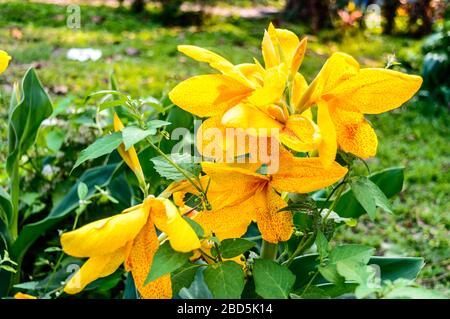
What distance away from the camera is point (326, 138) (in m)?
0.76

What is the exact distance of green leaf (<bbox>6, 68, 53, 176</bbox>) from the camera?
156 cm

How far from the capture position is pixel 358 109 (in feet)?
2.71

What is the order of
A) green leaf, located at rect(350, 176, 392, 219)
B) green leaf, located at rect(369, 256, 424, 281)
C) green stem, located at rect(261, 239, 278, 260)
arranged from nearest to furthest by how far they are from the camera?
1. green leaf, located at rect(350, 176, 392, 219)
2. green stem, located at rect(261, 239, 278, 260)
3. green leaf, located at rect(369, 256, 424, 281)

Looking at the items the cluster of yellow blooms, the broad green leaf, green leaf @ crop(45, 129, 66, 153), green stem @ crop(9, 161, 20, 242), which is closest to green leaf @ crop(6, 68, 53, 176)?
green stem @ crop(9, 161, 20, 242)

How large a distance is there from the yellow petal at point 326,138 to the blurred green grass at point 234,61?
46.0 inches

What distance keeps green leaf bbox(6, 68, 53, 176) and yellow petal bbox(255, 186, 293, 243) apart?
891mm

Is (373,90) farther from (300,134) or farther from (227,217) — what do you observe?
(227,217)

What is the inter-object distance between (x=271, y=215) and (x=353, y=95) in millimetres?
187

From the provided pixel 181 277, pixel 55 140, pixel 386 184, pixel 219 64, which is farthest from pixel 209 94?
pixel 55 140

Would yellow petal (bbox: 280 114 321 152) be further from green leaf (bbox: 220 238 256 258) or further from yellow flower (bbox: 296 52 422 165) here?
green leaf (bbox: 220 238 256 258)

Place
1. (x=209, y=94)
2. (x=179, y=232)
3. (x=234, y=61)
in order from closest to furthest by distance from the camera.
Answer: (x=179, y=232) → (x=209, y=94) → (x=234, y=61)

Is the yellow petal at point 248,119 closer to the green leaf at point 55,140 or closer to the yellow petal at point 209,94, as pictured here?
the yellow petal at point 209,94

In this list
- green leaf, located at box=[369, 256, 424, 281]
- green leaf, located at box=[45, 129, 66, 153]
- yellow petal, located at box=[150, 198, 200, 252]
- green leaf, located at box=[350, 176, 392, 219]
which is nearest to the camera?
yellow petal, located at box=[150, 198, 200, 252]
